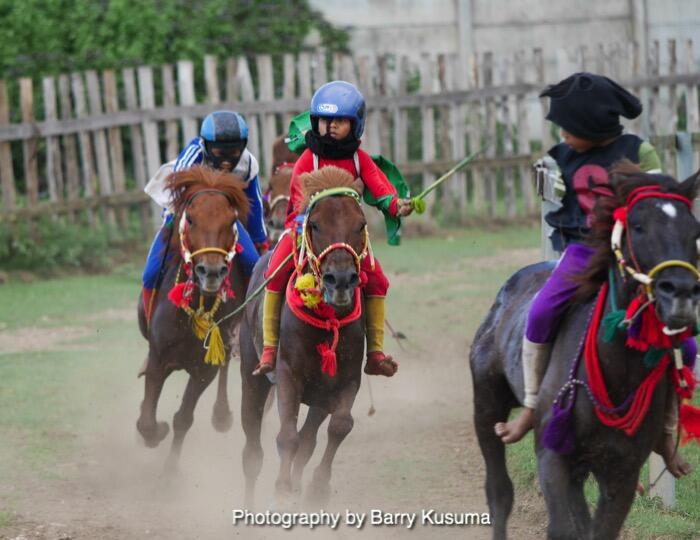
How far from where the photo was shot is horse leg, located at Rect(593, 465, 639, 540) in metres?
5.59

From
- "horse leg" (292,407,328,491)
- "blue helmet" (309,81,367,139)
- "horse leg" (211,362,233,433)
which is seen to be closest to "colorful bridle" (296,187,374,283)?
Answer: "blue helmet" (309,81,367,139)

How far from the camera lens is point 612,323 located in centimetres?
539

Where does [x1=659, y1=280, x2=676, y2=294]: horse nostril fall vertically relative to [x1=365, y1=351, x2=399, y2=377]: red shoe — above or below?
above

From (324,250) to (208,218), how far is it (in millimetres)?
1712

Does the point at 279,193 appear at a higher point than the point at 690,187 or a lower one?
lower

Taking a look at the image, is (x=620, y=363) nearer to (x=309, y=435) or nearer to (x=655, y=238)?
(x=655, y=238)

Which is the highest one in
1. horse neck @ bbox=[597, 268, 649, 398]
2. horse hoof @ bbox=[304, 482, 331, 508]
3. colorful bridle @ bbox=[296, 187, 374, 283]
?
colorful bridle @ bbox=[296, 187, 374, 283]

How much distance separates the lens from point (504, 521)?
22.1 feet

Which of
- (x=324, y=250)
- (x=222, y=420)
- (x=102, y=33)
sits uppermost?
(x=102, y=33)

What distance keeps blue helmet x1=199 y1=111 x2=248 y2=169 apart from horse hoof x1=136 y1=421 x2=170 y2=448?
192cm

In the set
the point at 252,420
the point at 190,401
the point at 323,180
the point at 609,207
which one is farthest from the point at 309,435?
the point at 609,207

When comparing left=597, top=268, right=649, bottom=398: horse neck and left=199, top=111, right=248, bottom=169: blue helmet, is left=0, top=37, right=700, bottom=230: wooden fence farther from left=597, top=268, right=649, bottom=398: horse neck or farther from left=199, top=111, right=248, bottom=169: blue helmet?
left=597, top=268, right=649, bottom=398: horse neck

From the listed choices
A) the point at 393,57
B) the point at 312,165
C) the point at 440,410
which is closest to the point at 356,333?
the point at 312,165

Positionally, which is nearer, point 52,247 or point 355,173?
point 355,173
